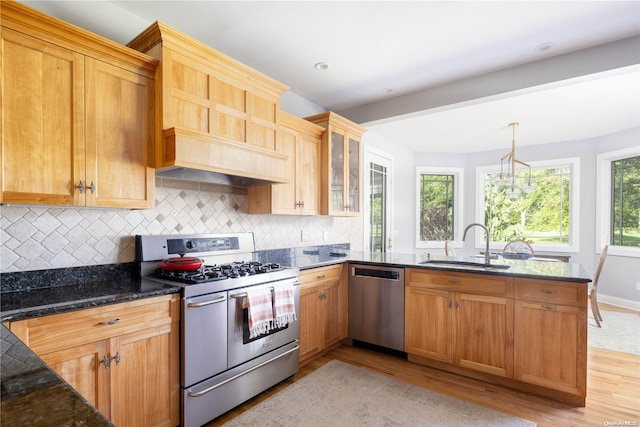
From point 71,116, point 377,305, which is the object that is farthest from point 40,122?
point 377,305

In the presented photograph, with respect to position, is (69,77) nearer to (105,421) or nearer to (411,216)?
(105,421)

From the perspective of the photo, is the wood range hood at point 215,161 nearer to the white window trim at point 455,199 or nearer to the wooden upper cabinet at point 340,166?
the wooden upper cabinet at point 340,166

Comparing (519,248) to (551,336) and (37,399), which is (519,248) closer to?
(551,336)

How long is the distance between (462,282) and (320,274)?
121 cm

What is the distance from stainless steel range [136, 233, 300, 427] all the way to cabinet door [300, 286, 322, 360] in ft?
0.51

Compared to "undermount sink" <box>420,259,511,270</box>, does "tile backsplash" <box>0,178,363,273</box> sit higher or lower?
higher

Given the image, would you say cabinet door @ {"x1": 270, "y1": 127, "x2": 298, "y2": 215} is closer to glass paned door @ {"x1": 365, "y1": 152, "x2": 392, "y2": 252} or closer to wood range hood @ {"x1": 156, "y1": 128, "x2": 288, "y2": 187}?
wood range hood @ {"x1": 156, "y1": 128, "x2": 288, "y2": 187}

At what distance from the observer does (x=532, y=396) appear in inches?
95.3

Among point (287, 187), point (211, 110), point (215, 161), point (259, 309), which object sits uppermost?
point (211, 110)

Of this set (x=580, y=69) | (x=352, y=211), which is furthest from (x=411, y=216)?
(x=580, y=69)

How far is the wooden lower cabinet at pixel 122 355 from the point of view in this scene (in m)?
1.49

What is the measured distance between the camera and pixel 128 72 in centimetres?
201

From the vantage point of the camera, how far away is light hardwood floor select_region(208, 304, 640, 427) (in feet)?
7.09

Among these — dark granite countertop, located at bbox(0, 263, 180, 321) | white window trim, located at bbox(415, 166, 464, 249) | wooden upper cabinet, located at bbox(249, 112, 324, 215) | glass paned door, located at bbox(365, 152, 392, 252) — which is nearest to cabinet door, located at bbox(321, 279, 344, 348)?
wooden upper cabinet, located at bbox(249, 112, 324, 215)
